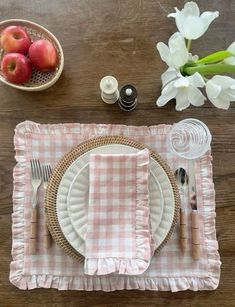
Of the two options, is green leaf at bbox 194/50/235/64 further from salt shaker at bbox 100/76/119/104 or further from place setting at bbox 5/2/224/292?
salt shaker at bbox 100/76/119/104

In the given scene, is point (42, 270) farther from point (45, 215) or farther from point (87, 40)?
point (87, 40)

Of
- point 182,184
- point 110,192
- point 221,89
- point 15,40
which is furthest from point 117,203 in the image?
point 15,40

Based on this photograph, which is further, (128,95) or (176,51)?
(128,95)

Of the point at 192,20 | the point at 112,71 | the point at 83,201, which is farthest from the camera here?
the point at 112,71

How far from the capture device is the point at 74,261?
0.78 metres

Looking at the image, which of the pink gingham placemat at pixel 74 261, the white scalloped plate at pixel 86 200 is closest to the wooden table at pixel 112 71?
the pink gingham placemat at pixel 74 261

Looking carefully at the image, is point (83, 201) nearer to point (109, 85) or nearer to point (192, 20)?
point (109, 85)

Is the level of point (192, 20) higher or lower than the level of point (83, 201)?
higher

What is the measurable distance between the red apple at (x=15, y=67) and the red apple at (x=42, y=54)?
0.02 metres

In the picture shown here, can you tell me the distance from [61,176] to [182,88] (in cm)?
27

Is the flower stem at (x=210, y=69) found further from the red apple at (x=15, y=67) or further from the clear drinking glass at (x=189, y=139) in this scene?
the red apple at (x=15, y=67)

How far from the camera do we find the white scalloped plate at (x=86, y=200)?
27.8 inches

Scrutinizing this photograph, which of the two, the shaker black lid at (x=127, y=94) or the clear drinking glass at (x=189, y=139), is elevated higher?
the shaker black lid at (x=127, y=94)

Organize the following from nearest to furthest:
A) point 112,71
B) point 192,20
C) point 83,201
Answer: point 192,20
point 83,201
point 112,71
